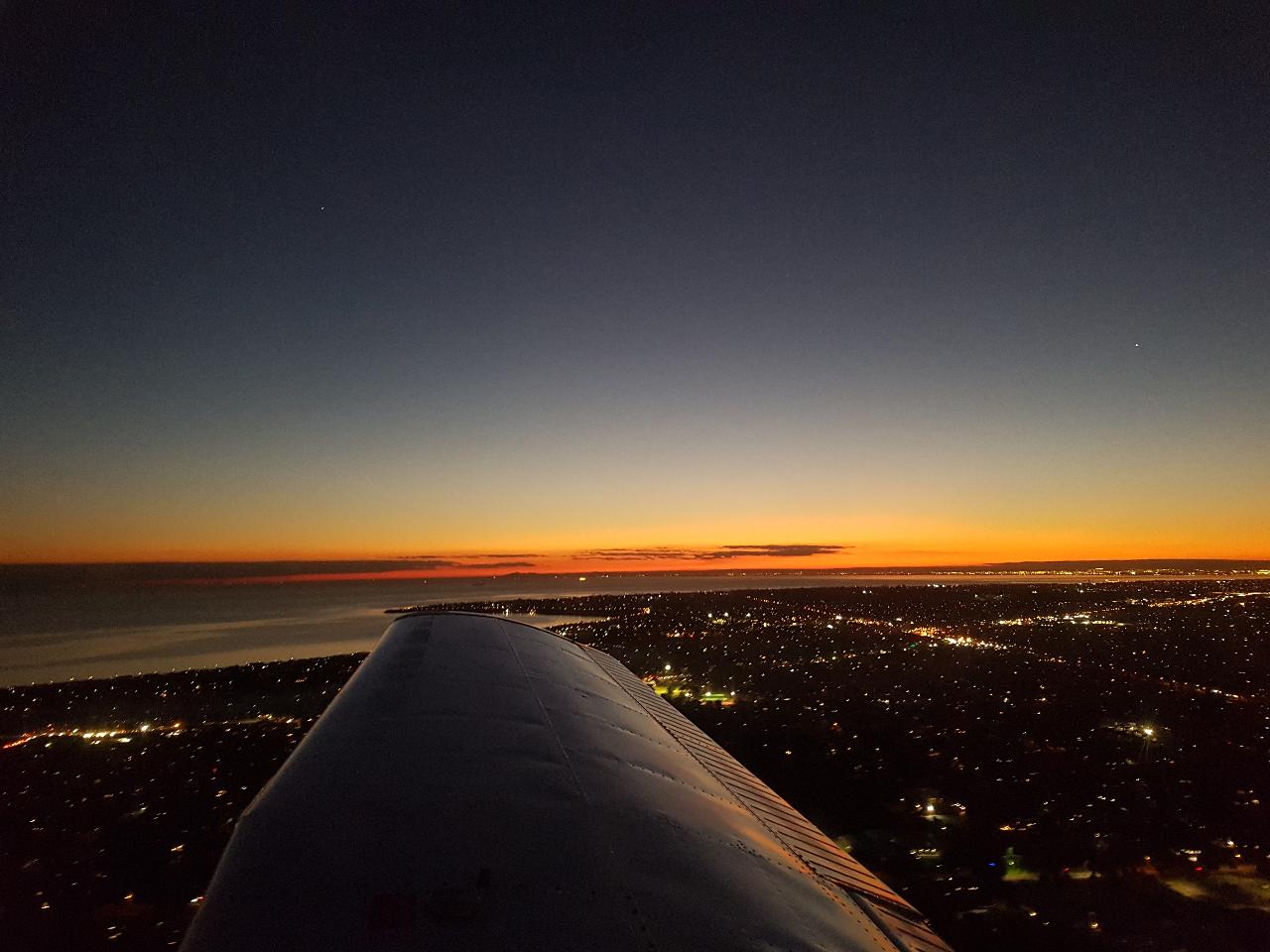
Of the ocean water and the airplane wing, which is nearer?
the airplane wing

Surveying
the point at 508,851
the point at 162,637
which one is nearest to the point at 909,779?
the point at 508,851

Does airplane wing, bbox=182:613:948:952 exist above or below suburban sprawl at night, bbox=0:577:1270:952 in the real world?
above

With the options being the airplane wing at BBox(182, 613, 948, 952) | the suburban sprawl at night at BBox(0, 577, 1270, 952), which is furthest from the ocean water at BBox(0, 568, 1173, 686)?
the airplane wing at BBox(182, 613, 948, 952)

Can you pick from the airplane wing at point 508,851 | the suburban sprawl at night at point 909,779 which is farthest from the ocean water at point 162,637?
the airplane wing at point 508,851

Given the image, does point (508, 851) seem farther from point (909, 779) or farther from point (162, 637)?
point (162, 637)

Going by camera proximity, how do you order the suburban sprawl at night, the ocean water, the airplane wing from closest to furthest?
the airplane wing → the suburban sprawl at night → the ocean water

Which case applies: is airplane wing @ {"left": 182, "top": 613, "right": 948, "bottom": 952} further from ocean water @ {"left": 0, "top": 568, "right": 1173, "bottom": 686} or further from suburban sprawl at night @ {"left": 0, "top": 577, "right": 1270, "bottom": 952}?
ocean water @ {"left": 0, "top": 568, "right": 1173, "bottom": 686}
